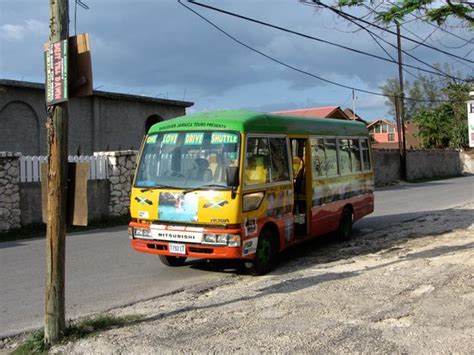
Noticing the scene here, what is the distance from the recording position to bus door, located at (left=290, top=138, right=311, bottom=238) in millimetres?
9844

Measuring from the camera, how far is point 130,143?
2441 cm

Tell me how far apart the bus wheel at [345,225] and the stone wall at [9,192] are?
8034 millimetres

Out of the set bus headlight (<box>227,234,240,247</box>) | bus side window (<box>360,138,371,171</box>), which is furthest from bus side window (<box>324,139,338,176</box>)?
Result: bus headlight (<box>227,234,240,247</box>)

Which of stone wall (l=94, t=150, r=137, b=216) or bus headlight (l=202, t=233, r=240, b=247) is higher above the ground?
stone wall (l=94, t=150, r=137, b=216)

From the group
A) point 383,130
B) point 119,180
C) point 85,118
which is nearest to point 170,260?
point 119,180

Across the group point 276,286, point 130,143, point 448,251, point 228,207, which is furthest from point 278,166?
point 130,143

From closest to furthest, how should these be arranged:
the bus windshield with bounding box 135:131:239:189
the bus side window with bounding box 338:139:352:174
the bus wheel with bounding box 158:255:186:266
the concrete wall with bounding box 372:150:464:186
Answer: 1. the bus windshield with bounding box 135:131:239:189
2. the bus wheel with bounding box 158:255:186:266
3. the bus side window with bounding box 338:139:352:174
4. the concrete wall with bounding box 372:150:464:186

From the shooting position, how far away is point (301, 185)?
1000cm

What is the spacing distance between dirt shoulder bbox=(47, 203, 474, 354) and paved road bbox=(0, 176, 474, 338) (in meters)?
0.59

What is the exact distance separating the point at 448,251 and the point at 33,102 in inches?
647

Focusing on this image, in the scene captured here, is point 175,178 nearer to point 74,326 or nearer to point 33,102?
point 74,326

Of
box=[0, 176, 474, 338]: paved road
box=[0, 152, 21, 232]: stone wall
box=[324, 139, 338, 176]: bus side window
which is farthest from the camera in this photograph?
box=[0, 152, 21, 232]: stone wall

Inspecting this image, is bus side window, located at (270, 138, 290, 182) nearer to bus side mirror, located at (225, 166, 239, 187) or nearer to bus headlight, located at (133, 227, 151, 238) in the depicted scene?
bus side mirror, located at (225, 166, 239, 187)

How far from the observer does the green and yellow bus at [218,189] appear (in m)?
7.74
